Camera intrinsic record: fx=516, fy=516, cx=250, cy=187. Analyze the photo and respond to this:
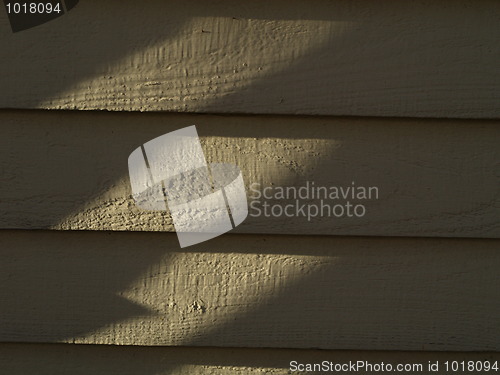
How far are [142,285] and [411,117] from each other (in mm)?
661

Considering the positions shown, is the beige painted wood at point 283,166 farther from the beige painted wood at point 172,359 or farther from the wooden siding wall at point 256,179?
the beige painted wood at point 172,359

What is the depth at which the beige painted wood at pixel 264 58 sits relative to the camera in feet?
3.35

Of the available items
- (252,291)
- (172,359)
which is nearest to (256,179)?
(252,291)

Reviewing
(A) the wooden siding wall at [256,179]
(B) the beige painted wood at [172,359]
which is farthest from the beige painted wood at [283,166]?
(B) the beige painted wood at [172,359]

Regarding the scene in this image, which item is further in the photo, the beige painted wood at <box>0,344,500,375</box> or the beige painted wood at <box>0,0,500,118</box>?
the beige painted wood at <box>0,344,500,375</box>

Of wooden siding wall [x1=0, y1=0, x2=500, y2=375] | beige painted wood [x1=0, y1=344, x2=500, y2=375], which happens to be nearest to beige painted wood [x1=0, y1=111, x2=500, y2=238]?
wooden siding wall [x1=0, y1=0, x2=500, y2=375]

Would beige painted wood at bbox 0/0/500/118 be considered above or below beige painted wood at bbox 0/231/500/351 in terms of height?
above

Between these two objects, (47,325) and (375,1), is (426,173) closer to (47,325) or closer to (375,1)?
(375,1)

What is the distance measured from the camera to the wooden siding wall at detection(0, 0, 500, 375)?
3.38ft

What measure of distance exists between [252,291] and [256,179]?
0.80ft

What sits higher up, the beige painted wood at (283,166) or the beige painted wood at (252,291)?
the beige painted wood at (283,166)

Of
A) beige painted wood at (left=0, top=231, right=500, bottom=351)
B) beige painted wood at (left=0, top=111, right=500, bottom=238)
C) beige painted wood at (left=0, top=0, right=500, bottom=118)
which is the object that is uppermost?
beige painted wood at (left=0, top=0, right=500, bottom=118)

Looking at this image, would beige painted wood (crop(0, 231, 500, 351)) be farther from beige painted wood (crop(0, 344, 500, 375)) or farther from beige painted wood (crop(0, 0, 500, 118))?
beige painted wood (crop(0, 0, 500, 118))

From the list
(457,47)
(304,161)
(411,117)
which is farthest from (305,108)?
(457,47)
